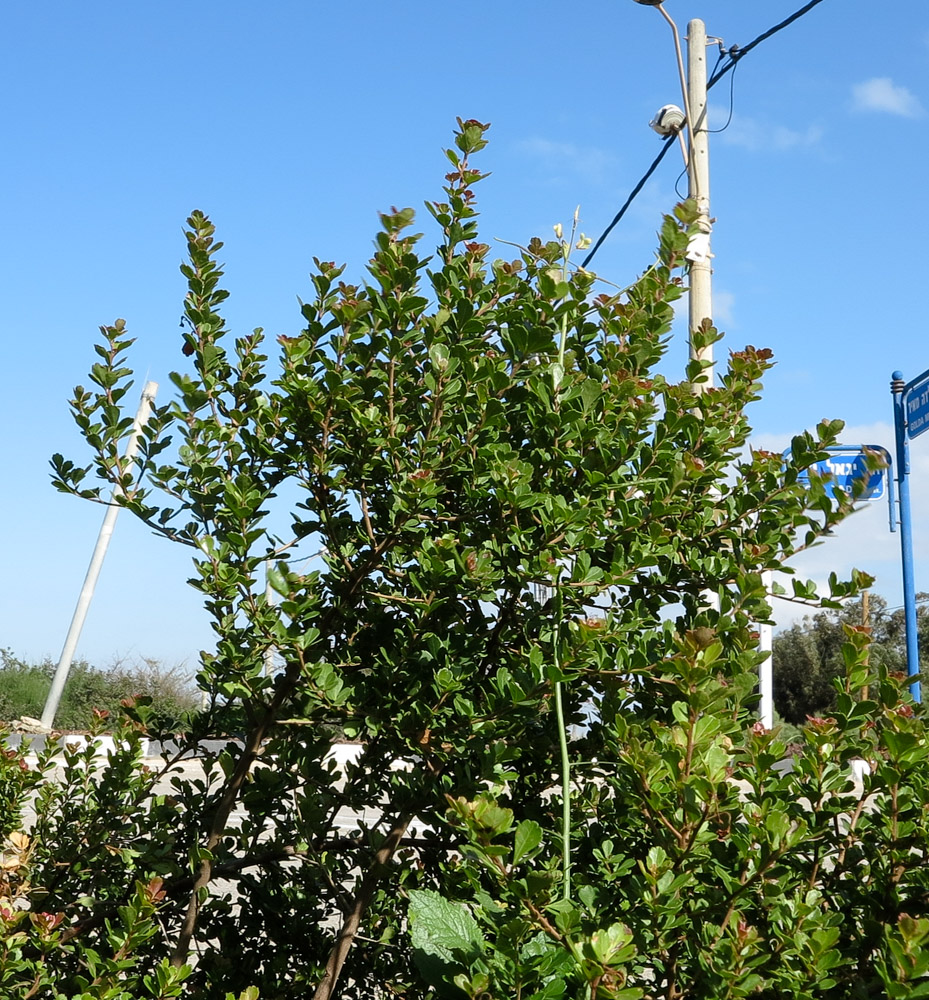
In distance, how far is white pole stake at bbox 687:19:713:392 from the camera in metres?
4.91

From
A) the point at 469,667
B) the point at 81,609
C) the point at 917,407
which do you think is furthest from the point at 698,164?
the point at 81,609

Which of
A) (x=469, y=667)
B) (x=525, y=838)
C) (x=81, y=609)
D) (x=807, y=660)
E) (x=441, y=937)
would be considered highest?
(x=807, y=660)

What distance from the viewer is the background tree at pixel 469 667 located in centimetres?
178

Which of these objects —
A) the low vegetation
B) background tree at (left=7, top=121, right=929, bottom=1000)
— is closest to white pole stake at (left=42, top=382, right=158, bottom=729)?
the low vegetation

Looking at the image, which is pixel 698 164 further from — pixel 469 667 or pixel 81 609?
pixel 81 609

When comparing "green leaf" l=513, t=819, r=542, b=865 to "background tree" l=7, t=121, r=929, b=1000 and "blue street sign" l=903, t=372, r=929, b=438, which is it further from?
"blue street sign" l=903, t=372, r=929, b=438

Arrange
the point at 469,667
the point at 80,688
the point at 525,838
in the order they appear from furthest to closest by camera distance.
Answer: the point at 80,688, the point at 469,667, the point at 525,838

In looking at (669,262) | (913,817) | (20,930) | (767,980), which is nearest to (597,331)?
(669,262)

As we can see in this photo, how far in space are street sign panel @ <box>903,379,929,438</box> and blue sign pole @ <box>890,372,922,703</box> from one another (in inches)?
5.2

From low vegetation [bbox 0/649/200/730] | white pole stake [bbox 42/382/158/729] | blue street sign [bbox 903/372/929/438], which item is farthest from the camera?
low vegetation [bbox 0/649/200/730]

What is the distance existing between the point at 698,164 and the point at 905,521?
192 inches

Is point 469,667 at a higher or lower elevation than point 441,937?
higher

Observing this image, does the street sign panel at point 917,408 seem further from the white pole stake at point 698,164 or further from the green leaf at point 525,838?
the green leaf at point 525,838

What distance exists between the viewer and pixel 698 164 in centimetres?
552
